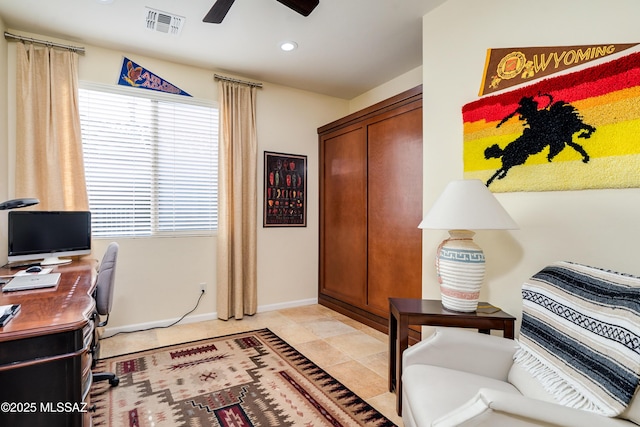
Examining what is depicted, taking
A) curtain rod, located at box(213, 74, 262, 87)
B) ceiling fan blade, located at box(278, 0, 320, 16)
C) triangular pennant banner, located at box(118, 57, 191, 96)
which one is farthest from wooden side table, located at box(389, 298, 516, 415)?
triangular pennant banner, located at box(118, 57, 191, 96)

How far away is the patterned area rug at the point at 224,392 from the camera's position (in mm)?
1852

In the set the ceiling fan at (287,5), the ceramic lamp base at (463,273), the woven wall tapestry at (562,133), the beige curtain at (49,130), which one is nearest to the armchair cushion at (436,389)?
the ceramic lamp base at (463,273)

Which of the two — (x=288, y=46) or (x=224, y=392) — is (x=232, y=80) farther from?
(x=224, y=392)

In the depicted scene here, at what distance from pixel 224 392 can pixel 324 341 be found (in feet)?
3.58

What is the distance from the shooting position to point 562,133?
67.8 inches

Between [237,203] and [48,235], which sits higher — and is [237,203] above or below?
above

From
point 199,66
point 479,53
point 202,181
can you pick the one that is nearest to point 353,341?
point 202,181

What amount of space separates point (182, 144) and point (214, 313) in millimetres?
1854

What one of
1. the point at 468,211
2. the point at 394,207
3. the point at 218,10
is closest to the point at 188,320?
the point at 394,207

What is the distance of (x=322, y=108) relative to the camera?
169 inches

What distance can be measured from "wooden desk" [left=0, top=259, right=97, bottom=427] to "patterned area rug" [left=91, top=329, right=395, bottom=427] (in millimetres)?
698

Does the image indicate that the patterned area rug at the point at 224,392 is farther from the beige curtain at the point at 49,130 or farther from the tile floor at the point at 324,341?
the beige curtain at the point at 49,130

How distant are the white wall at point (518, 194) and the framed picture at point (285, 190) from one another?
1890 millimetres

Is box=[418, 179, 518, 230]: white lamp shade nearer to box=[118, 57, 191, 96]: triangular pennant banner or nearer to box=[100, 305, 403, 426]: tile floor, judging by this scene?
box=[100, 305, 403, 426]: tile floor
